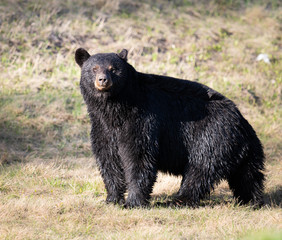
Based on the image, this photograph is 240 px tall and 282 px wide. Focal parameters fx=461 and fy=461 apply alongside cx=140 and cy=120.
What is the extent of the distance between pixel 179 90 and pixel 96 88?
1137 millimetres

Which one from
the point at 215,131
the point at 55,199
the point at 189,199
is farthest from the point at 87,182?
the point at 215,131

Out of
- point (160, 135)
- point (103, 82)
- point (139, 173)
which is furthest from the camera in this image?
point (160, 135)

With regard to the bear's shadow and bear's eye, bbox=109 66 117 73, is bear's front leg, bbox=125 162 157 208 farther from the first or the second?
bear's eye, bbox=109 66 117 73

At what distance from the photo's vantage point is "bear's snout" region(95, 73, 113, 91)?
516cm

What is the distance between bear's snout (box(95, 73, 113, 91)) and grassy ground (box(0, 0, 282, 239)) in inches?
52.3

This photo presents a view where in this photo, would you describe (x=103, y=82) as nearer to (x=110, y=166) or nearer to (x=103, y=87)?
(x=103, y=87)

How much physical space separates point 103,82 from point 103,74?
11 cm

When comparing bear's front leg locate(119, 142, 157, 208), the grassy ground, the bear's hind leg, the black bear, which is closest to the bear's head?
the black bear

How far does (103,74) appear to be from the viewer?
5.21 meters

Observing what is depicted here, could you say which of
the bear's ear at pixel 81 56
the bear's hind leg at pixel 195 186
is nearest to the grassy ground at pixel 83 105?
the bear's hind leg at pixel 195 186

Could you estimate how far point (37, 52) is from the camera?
1078 centimetres

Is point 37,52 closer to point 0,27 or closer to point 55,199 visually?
point 0,27

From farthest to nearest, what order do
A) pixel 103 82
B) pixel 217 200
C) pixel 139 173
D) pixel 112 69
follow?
pixel 217 200, pixel 139 173, pixel 112 69, pixel 103 82

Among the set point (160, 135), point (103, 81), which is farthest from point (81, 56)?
point (160, 135)
